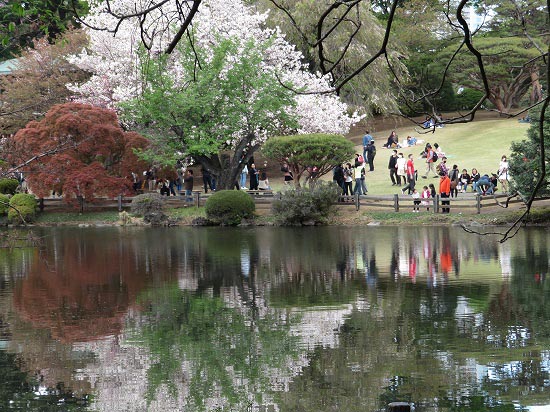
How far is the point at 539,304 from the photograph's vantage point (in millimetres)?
15648

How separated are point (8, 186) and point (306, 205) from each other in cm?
1669

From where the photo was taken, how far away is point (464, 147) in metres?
53.6

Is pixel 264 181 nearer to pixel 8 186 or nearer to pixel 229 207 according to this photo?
pixel 229 207

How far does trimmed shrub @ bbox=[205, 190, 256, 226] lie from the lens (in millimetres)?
38062

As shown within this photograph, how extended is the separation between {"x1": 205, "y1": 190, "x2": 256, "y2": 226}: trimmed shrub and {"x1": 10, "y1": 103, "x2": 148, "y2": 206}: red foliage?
5651 mm

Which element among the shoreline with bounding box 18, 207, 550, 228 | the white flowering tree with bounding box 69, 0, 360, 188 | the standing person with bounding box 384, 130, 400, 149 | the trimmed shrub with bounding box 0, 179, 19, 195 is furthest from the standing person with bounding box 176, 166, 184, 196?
the standing person with bounding box 384, 130, 400, 149

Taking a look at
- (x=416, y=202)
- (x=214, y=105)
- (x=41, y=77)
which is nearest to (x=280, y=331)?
(x=416, y=202)

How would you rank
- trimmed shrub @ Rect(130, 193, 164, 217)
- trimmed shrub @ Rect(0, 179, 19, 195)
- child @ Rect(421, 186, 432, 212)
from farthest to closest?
trimmed shrub @ Rect(0, 179, 19, 195)
trimmed shrub @ Rect(130, 193, 164, 217)
child @ Rect(421, 186, 432, 212)

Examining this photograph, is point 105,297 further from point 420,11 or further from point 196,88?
point 420,11

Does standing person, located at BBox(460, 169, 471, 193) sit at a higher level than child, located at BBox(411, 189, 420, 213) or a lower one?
higher

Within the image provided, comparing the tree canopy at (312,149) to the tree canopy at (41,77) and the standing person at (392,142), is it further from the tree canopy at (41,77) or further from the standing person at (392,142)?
the standing person at (392,142)

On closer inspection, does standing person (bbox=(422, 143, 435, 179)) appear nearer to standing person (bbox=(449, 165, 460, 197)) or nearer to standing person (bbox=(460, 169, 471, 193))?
standing person (bbox=(460, 169, 471, 193))

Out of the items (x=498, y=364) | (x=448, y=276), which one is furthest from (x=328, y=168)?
(x=498, y=364)

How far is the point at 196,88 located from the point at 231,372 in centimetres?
3001
